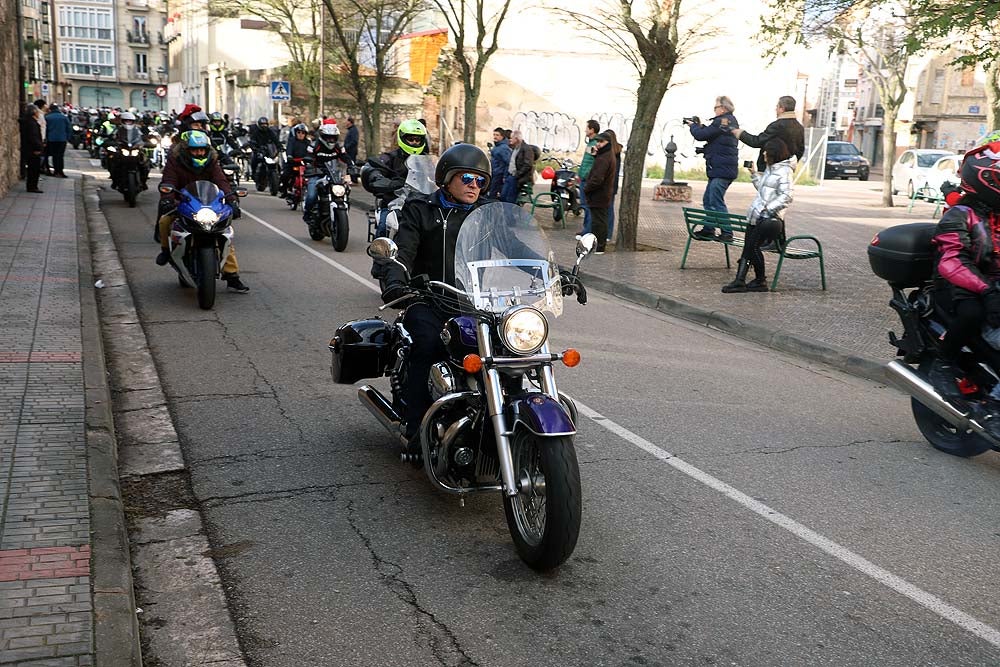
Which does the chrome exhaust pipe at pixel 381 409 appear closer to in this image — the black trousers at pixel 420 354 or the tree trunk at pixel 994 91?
the black trousers at pixel 420 354

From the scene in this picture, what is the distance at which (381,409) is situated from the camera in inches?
223

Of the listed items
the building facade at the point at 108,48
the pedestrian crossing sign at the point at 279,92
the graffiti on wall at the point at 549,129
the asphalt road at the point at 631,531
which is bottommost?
the asphalt road at the point at 631,531

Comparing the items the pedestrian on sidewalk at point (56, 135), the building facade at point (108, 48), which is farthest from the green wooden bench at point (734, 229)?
the building facade at point (108, 48)

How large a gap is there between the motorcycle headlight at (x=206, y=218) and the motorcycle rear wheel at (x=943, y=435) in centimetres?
649

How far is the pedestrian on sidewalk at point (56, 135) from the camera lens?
25.8 meters

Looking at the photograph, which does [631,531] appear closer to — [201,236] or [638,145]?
[201,236]

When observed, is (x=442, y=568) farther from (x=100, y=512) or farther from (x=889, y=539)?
(x=889, y=539)

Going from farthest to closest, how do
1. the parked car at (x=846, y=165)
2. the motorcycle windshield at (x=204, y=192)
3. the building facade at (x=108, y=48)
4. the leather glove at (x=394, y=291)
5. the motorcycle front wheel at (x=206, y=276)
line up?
the building facade at (x=108, y=48) → the parked car at (x=846, y=165) → the motorcycle windshield at (x=204, y=192) → the motorcycle front wheel at (x=206, y=276) → the leather glove at (x=394, y=291)

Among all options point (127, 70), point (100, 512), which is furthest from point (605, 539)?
point (127, 70)

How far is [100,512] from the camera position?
441 centimetres

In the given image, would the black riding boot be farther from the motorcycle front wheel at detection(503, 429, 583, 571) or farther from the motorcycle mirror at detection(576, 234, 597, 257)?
the motorcycle front wheel at detection(503, 429, 583, 571)

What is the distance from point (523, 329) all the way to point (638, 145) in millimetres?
11957

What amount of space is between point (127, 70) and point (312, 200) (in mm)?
101703

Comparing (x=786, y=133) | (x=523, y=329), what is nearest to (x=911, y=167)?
(x=786, y=133)
